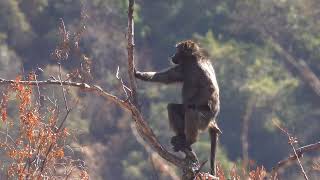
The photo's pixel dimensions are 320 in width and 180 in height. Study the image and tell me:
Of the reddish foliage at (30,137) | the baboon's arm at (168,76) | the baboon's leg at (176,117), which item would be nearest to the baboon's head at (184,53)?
the baboon's arm at (168,76)

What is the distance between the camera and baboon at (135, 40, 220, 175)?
22.9 ft

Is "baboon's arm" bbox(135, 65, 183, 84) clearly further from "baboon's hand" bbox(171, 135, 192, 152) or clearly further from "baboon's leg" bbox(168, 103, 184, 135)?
"baboon's hand" bbox(171, 135, 192, 152)

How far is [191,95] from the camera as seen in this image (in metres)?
7.24

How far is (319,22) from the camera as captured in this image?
35.9 meters

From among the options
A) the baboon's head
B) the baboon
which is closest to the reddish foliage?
the baboon

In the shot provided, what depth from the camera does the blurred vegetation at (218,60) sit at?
31.8m

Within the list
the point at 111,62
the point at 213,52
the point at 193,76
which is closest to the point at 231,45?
the point at 213,52

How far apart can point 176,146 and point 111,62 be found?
2929cm

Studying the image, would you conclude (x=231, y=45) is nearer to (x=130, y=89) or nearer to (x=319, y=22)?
(x=319, y=22)

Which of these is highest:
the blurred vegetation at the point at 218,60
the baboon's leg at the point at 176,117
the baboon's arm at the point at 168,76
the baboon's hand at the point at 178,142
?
the blurred vegetation at the point at 218,60

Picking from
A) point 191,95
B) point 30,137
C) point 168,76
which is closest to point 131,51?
point 30,137

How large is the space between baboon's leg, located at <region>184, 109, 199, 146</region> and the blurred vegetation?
812 inches

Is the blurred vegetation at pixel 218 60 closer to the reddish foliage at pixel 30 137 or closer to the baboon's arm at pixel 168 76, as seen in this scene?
the baboon's arm at pixel 168 76

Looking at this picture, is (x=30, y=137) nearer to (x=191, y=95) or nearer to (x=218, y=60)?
(x=191, y=95)
